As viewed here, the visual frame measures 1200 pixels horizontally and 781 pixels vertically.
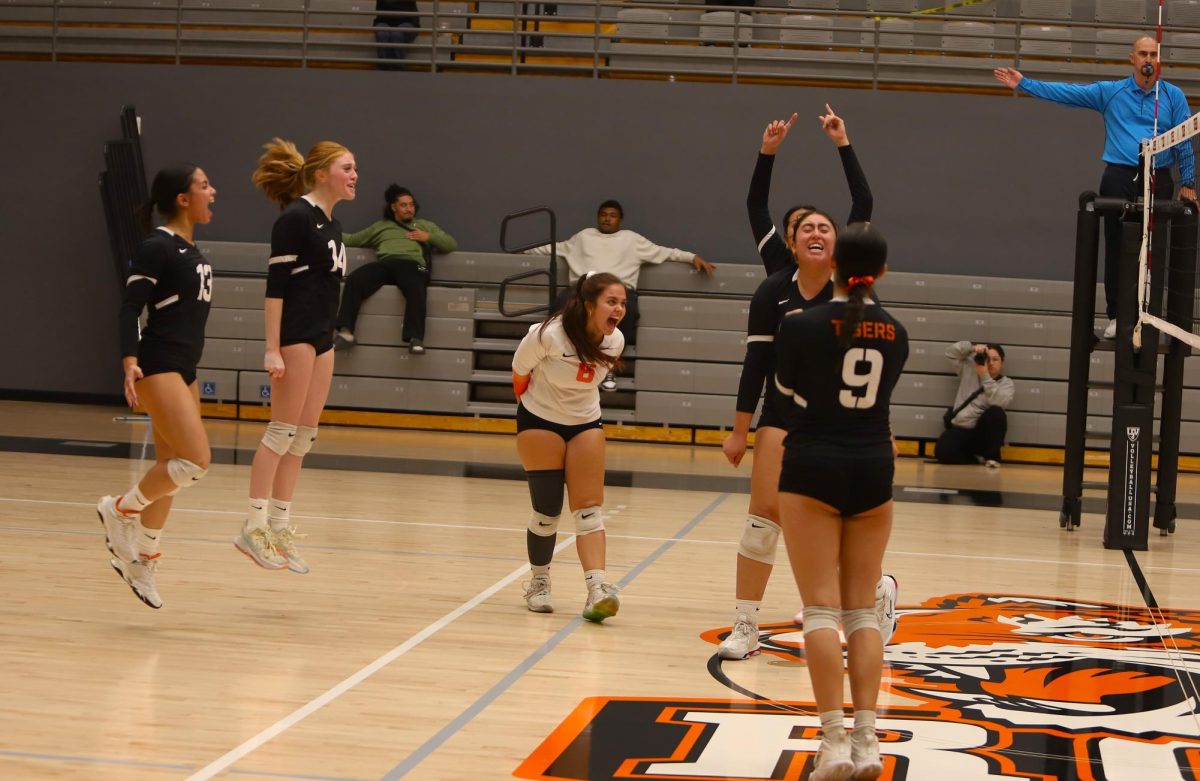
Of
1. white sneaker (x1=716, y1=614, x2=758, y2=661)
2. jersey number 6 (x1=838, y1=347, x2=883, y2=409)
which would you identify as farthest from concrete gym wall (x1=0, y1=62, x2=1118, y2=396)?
jersey number 6 (x1=838, y1=347, x2=883, y2=409)

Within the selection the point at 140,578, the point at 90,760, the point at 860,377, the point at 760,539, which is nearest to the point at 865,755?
the point at 860,377

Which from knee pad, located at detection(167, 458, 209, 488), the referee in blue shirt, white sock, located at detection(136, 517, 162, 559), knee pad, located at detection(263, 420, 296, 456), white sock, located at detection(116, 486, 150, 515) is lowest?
white sock, located at detection(136, 517, 162, 559)

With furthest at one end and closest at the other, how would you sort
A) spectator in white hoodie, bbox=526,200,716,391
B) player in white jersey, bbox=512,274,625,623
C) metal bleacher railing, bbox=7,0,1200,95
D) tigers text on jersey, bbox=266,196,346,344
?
metal bleacher railing, bbox=7,0,1200,95, spectator in white hoodie, bbox=526,200,716,391, tigers text on jersey, bbox=266,196,346,344, player in white jersey, bbox=512,274,625,623

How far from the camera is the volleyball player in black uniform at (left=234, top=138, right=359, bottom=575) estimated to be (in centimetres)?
570

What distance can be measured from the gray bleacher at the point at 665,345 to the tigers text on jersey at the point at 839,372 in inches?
379

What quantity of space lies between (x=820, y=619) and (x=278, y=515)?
3188 millimetres

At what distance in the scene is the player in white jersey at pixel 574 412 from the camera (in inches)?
209

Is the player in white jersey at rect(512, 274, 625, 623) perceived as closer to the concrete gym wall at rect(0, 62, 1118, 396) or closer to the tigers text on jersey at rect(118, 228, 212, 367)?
the tigers text on jersey at rect(118, 228, 212, 367)

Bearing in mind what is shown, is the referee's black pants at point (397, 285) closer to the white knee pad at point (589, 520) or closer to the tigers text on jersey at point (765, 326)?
the white knee pad at point (589, 520)

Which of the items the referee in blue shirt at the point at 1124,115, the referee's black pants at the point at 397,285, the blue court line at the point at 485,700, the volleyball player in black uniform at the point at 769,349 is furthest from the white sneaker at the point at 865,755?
the referee's black pants at the point at 397,285

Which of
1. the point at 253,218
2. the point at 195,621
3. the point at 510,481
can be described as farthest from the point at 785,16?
the point at 195,621

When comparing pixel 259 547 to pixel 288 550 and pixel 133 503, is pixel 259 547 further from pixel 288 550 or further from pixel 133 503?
pixel 133 503

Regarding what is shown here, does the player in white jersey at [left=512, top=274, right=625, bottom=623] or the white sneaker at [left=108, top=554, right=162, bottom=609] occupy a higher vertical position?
the player in white jersey at [left=512, top=274, right=625, bottom=623]

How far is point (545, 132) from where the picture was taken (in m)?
14.3
